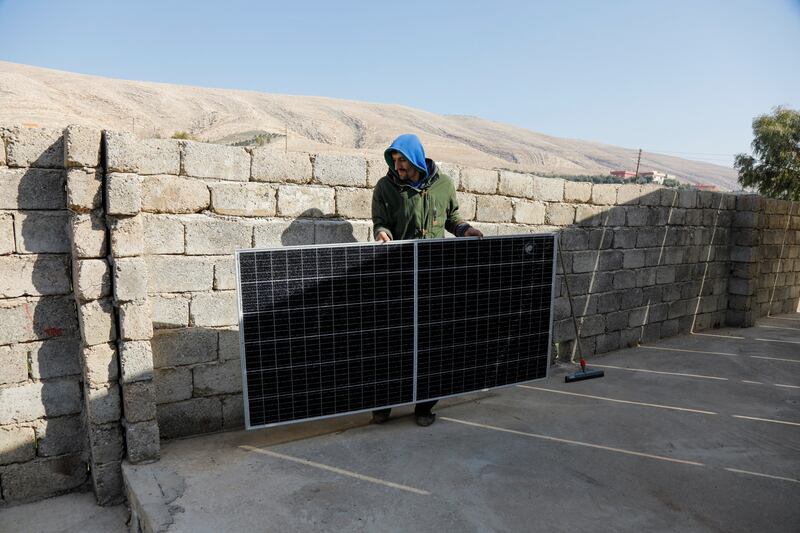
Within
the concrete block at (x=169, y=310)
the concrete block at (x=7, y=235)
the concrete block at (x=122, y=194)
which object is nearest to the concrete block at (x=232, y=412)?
the concrete block at (x=169, y=310)

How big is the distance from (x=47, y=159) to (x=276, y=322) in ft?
6.09

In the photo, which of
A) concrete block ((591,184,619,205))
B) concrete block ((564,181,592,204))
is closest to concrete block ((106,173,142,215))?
concrete block ((564,181,592,204))

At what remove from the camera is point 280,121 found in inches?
2291

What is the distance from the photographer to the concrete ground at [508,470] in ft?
10.4

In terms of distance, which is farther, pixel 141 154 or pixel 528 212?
pixel 528 212

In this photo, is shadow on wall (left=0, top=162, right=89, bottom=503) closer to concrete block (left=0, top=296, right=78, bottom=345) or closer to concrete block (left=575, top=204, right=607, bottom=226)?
concrete block (left=0, top=296, right=78, bottom=345)

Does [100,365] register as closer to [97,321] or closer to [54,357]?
[97,321]

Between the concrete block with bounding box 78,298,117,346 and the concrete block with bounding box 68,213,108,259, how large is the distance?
1.07 ft

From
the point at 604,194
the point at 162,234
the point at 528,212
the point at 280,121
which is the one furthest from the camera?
the point at 280,121

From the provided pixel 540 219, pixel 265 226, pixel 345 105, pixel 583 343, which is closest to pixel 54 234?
pixel 265 226

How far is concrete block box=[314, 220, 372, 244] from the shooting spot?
15.5 ft

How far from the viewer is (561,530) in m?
3.06

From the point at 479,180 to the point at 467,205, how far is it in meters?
0.34

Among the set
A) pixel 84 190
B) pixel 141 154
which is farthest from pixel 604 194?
pixel 84 190
